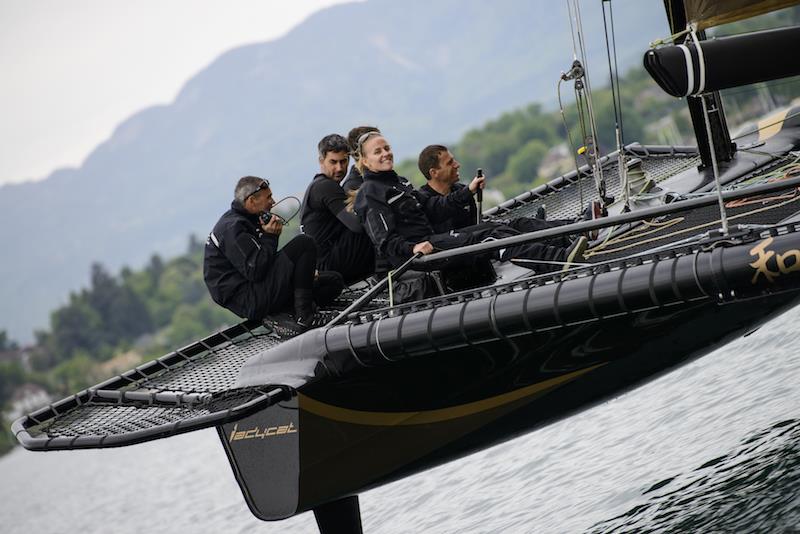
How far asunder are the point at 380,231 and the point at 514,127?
15355 centimetres

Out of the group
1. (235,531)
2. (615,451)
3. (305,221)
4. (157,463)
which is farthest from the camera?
(157,463)

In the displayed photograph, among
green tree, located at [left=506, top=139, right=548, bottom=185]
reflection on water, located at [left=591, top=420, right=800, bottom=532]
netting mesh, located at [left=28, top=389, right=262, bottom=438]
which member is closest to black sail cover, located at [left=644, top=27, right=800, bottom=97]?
reflection on water, located at [left=591, top=420, right=800, bottom=532]

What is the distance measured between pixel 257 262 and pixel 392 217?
2.90 ft

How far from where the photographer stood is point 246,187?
289 inches

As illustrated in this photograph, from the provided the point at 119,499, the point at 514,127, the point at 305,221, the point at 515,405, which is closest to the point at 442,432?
the point at 515,405

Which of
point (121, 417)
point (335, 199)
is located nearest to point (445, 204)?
point (335, 199)

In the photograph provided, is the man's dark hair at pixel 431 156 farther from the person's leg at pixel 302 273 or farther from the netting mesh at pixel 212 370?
the netting mesh at pixel 212 370

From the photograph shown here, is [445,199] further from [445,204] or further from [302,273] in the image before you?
[302,273]

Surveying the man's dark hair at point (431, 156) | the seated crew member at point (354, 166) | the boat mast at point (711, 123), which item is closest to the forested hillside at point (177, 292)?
the boat mast at point (711, 123)

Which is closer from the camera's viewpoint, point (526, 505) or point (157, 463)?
point (526, 505)

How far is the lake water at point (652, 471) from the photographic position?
690 cm

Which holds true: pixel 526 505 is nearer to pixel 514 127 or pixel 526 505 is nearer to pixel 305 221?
pixel 305 221

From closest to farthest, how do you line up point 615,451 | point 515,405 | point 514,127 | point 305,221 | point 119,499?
point 515,405, point 305,221, point 615,451, point 119,499, point 514,127

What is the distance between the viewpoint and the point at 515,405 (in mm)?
6820
